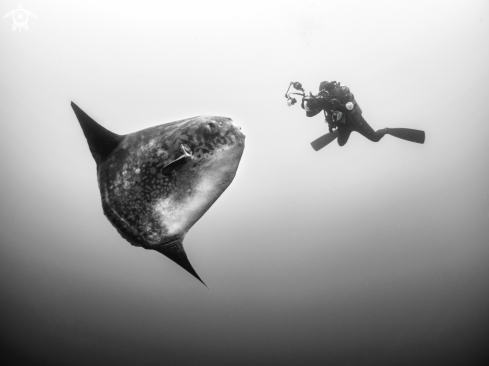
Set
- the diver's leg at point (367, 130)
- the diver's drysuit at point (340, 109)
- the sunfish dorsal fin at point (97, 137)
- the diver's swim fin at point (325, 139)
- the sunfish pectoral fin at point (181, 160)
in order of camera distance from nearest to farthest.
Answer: the sunfish pectoral fin at point (181, 160) → the sunfish dorsal fin at point (97, 137) → the diver's drysuit at point (340, 109) → the diver's leg at point (367, 130) → the diver's swim fin at point (325, 139)

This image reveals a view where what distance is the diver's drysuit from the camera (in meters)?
6.52

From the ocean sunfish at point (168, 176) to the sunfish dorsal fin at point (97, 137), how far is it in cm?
12

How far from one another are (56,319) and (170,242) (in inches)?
1367

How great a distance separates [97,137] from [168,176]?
0.72 metres

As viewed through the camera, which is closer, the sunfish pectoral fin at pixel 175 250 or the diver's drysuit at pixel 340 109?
the sunfish pectoral fin at pixel 175 250

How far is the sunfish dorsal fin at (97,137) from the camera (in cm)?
186

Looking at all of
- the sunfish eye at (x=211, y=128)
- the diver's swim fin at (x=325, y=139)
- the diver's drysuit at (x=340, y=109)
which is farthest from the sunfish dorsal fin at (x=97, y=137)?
the diver's swim fin at (x=325, y=139)

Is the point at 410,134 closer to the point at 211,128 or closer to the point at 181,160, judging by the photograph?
the point at 211,128

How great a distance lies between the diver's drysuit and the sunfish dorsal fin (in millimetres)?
5907

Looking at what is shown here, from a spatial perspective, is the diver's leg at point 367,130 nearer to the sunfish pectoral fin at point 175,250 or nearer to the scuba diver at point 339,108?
the scuba diver at point 339,108

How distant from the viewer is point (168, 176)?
1.65m

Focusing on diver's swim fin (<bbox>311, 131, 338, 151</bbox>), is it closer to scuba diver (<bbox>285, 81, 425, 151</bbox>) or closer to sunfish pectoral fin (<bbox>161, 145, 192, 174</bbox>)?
scuba diver (<bbox>285, 81, 425, 151</bbox>)

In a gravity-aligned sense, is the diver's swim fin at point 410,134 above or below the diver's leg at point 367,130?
below

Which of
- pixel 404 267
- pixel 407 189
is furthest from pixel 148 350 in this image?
pixel 407 189
